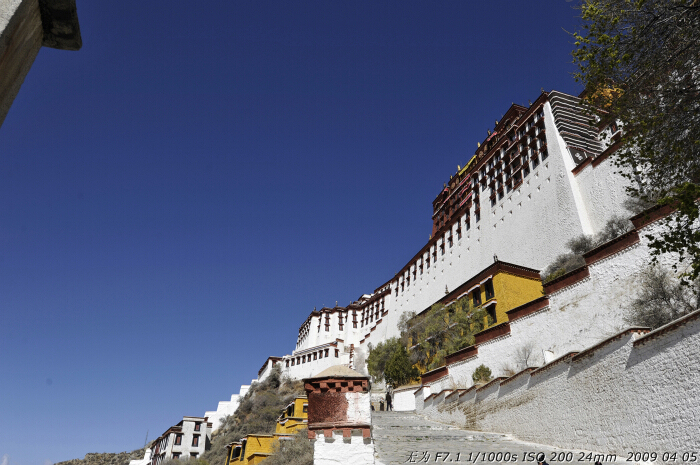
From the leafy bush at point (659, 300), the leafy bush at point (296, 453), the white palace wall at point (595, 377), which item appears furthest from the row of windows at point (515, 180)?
the leafy bush at point (296, 453)

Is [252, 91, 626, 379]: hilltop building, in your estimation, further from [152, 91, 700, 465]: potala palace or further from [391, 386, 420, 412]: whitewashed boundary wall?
[391, 386, 420, 412]: whitewashed boundary wall

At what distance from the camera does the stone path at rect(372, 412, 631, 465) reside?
990 centimetres

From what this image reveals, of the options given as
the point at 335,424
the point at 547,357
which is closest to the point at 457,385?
the point at 547,357

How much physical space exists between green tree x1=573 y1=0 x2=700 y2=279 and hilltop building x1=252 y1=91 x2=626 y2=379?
7.88 m

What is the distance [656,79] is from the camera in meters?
8.92

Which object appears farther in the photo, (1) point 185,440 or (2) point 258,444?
(1) point 185,440

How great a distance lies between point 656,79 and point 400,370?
2231cm

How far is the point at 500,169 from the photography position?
1451 inches

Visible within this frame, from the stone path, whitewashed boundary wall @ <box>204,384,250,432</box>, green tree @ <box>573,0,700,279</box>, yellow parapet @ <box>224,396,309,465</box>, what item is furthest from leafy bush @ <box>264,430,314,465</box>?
whitewashed boundary wall @ <box>204,384,250,432</box>

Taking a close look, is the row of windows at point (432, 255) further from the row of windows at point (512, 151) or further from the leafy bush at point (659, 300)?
the leafy bush at point (659, 300)

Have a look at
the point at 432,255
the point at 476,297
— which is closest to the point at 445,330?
the point at 476,297

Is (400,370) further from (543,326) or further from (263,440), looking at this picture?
(543,326)

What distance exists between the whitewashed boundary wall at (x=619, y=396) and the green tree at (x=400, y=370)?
13709 mm

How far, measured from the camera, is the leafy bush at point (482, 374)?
18250 mm
